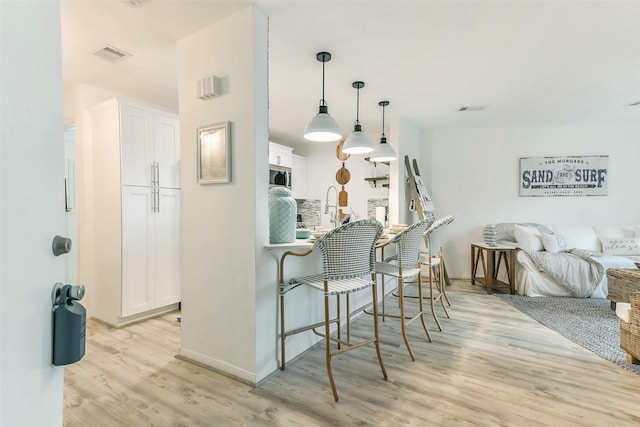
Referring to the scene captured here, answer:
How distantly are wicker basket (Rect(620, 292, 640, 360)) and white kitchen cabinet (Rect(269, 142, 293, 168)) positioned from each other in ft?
14.6

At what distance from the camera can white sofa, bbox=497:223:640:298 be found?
158 inches

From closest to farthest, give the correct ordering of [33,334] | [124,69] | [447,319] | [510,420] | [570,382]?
[33,334], [510,420], [570,382], [124,69], [447,319]

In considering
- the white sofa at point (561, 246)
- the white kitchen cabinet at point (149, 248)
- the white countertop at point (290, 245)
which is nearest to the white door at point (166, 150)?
the white kitchen cabinet at point (149, 248)

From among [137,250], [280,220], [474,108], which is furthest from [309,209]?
[280,220]

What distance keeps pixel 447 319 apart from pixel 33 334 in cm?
335

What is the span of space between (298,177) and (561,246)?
13.7 feet

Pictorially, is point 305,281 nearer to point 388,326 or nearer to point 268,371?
point 268,371

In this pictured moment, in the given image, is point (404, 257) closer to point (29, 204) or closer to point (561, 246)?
point (29, 204)

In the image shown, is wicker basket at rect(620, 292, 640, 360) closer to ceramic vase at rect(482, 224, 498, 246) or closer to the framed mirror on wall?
ceramic vase at rect(482, 224, 498, 246)

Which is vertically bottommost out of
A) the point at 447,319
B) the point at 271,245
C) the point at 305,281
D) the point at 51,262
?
the point at 447,319

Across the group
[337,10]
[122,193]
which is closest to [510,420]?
[337,10]

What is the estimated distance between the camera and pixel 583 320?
10.6 ft

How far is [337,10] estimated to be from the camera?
2137mm

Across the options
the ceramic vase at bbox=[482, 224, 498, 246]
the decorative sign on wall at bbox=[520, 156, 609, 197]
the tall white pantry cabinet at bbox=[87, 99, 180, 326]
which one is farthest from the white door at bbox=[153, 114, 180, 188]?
the decorative sign on wall at bbox=[520, 156, 609, 197]
